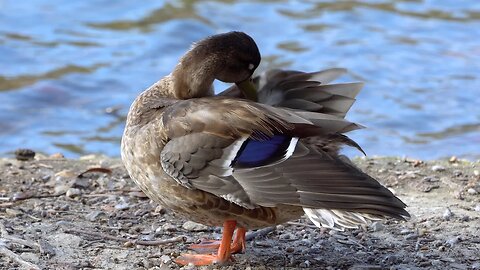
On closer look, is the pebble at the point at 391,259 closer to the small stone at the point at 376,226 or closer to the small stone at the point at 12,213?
the small stone at the point at 376,226

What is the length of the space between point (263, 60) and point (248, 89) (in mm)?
6017

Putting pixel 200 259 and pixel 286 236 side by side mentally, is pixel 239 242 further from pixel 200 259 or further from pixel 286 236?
pixel 286 236

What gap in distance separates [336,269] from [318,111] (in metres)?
0.76

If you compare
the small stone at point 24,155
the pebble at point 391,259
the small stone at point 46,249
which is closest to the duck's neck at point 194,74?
the small stone at point 46,249

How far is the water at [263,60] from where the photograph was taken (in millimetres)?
9602

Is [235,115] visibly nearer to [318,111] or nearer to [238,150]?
[238,150]

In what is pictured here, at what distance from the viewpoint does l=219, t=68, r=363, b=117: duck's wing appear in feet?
16.0

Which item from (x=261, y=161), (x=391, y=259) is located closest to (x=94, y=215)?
(x=261, y=161)

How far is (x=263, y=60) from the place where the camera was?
11.0 m

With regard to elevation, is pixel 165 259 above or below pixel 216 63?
below

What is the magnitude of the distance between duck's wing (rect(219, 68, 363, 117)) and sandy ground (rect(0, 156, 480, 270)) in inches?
27.2

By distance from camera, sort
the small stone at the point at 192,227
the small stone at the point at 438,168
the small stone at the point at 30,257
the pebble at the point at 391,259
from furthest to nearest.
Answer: the small stone at the point at 438,168, the small stone at the point at 192,227, the pebble at the point at 391,259, the small stone at the point at 30,257

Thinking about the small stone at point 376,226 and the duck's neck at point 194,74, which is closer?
the duck's neck at point 194,74

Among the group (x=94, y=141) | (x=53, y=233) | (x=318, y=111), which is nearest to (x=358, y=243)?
(x=318, y=111)
